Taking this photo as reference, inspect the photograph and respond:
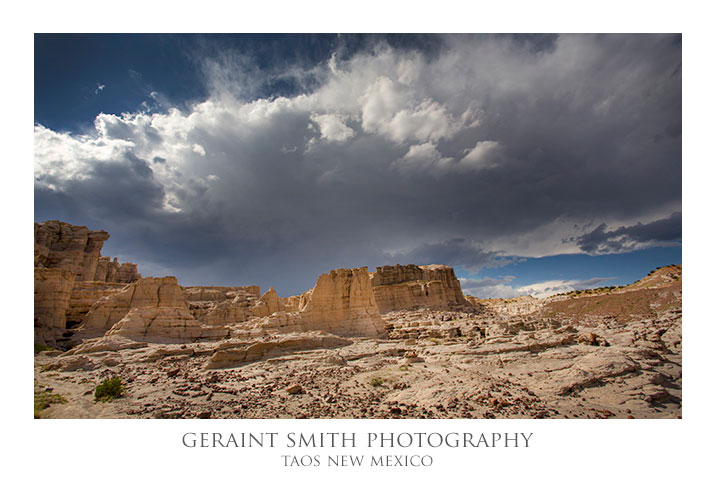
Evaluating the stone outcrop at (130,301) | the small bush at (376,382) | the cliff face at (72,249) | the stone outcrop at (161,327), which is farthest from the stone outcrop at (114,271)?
the small bush at (376,382)

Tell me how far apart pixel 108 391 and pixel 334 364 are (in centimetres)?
974

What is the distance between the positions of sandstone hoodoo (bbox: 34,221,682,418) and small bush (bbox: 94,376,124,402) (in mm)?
318

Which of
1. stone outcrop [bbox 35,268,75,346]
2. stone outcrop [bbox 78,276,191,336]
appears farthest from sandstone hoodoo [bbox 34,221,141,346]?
stone outcrop [bbox 78,276,191,336]

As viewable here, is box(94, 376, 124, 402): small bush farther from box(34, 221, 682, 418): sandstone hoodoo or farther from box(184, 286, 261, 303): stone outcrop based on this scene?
box(184, 286, 261, 303): stone outcrop

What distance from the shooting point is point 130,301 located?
28.1 metres

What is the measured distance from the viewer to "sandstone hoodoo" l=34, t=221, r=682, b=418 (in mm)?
8742

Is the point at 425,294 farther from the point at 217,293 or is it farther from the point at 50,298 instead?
the point at 50,298

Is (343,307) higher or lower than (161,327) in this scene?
higher

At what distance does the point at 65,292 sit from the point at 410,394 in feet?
111

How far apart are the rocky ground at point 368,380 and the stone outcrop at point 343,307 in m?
7.32

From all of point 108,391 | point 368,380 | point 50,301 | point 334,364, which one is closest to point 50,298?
point 50,301

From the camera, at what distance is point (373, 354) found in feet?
63.0
